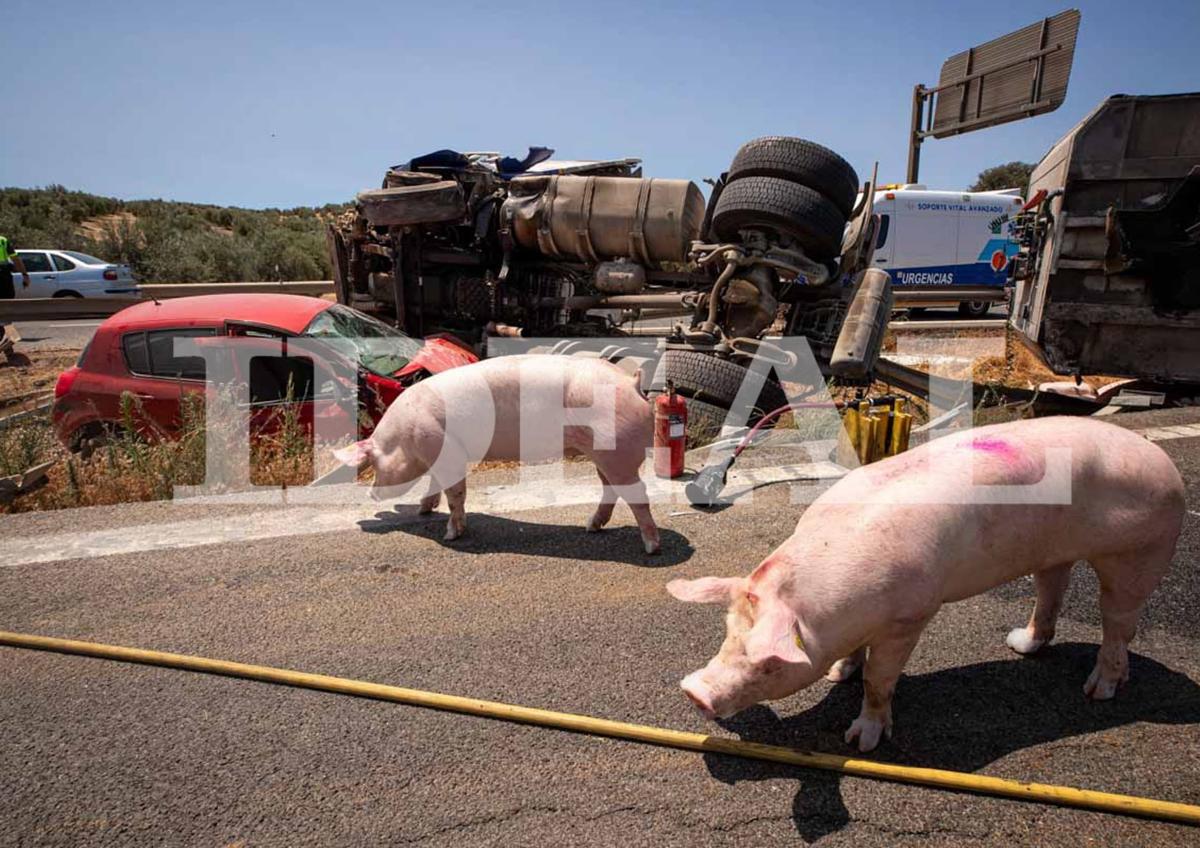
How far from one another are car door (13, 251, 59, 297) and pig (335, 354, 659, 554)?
60.8 ft

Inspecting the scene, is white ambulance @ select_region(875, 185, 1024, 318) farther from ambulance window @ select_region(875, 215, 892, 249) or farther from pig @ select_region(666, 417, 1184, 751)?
pig @ select_region(666, 417, 1184, 751)

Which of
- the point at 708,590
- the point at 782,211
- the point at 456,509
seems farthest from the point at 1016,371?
the point at 708,590

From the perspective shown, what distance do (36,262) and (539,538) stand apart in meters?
20.2

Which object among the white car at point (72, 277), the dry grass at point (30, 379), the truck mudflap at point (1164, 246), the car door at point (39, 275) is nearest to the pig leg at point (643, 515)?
the truck mudflap at point (1164, 246)

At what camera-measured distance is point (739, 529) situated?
15.4ft

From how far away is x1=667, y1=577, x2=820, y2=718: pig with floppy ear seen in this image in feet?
7.51

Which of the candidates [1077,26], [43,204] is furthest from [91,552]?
[43,204]

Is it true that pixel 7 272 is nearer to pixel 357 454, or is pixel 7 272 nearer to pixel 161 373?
pixel 161 373

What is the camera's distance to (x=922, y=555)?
243 cm

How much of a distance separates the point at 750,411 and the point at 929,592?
426 centimetres

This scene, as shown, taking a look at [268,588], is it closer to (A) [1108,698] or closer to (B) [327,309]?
(B) [327,309]

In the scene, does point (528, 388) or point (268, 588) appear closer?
point (268, 588)

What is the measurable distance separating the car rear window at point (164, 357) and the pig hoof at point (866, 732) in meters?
5.82

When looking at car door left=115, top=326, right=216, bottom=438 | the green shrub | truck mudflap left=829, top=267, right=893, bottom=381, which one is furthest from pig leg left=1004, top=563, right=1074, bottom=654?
the green shrub
